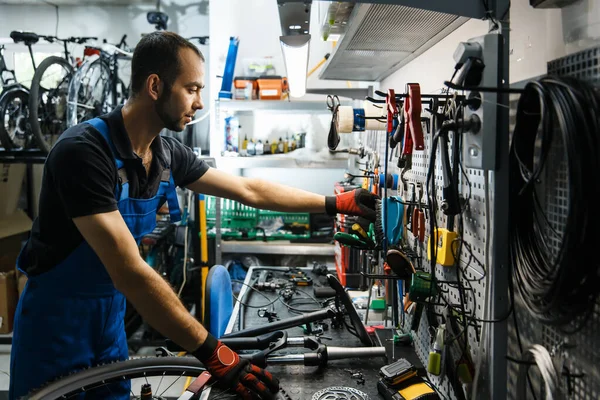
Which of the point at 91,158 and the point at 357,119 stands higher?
the point at 357,119

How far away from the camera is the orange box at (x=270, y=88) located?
12.3 feet

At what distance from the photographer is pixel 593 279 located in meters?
0.71

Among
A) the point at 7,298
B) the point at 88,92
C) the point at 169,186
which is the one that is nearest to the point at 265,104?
the point at 88,92

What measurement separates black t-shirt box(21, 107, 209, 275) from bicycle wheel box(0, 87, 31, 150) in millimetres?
3144

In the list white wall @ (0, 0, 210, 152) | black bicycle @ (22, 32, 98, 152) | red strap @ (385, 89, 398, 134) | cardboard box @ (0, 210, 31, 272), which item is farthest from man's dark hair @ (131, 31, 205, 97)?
white wall @ (0, 0, 210, 152)

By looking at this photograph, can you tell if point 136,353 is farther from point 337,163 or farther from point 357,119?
point 357,119

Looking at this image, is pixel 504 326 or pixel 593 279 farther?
pixel 504 326

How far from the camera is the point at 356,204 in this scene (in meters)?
1.80

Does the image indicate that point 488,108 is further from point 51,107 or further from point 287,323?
point 51,107

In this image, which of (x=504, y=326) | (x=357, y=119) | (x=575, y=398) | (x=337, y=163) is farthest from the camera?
(x=337, y=163)

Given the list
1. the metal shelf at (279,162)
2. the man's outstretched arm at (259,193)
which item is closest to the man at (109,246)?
the man's outstretched arm at (259,193)

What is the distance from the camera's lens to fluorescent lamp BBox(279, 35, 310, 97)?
1.49 meters

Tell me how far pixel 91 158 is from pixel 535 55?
1.20 meters

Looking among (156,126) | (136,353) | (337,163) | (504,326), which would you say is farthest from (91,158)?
(136,353)
